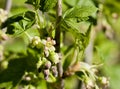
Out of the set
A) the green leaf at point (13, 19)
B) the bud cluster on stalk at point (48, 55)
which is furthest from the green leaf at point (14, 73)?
→ the bud cluster on stalk at point (48, 55)

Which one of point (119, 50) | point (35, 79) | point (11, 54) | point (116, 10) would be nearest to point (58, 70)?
point (35, 79)

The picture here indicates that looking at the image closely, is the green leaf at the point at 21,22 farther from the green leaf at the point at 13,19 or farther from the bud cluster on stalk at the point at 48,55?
the bud cluster on stalk at the point at 48,55

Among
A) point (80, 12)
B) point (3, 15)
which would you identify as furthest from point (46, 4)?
point (3, 15)

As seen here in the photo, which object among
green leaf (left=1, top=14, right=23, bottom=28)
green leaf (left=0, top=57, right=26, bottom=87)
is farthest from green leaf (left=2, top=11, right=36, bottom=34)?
green leaf (left=0, top=57, right=26, bottom=87)

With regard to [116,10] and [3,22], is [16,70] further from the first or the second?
[116,10]

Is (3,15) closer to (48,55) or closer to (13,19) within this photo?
(13,19)

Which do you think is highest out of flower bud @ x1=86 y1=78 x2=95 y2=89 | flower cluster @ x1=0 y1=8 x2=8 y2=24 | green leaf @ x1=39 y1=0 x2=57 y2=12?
green leaf @ x1=39 y1=0 x2=57 y2=12

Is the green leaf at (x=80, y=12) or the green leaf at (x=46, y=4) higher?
the green leaf at (x=46, y=4)

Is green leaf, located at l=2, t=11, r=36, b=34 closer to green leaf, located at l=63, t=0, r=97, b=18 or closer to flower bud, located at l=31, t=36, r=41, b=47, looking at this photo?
flower bud, located at l=31, t=36, r=41, b=47

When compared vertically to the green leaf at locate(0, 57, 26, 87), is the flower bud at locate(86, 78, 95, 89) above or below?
above

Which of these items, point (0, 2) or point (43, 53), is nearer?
point (43, 53)

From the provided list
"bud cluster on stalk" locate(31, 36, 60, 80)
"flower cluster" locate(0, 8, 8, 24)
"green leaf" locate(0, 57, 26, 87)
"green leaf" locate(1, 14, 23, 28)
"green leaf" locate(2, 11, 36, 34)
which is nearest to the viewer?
"bud cluster on stalk" locate(31, 36, 60, 80)
